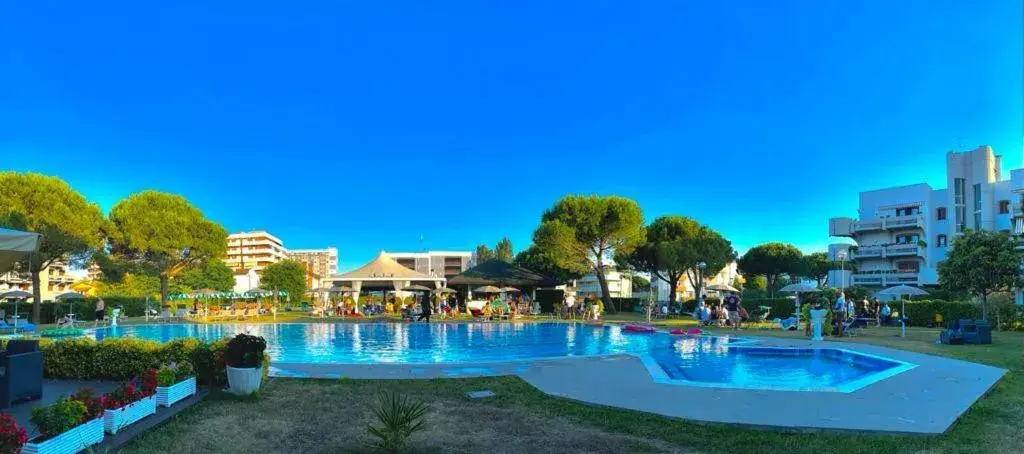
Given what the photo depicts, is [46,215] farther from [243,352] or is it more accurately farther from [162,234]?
[243,352]

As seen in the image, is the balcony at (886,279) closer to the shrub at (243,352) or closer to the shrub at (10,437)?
the shrub at (243,352)

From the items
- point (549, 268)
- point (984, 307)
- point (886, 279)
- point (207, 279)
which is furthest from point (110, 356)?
point (207, 279)

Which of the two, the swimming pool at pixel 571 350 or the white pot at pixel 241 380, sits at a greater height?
the white pot at pixel 241 380

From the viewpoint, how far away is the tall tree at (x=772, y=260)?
54500 millimetres

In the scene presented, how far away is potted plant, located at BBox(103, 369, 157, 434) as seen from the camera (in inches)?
188

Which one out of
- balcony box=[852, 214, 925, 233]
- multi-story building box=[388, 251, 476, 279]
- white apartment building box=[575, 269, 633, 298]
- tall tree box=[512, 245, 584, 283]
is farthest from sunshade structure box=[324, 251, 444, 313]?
multi-story building box=[388, 251, 476, 279]

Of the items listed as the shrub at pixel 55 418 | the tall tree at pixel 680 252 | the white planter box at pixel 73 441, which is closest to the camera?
the white planter box at pixel 73 441

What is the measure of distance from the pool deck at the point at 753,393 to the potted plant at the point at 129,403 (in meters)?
3.16

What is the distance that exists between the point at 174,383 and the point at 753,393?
20.6 ft

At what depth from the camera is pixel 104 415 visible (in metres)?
4.73

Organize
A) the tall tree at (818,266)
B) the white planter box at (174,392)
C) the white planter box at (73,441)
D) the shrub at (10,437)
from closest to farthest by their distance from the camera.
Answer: the shrub at (10,437) → the white planter box at (73,441) → the white planter box at (174,392) → the tall tree at (818,266)

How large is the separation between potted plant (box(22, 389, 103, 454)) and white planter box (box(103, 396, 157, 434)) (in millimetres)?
303

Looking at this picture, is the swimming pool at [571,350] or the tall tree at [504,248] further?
the tall tree at [504,248]

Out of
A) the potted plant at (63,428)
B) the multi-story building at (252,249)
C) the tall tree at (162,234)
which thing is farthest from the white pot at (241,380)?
the multi-story building at (252,249)
